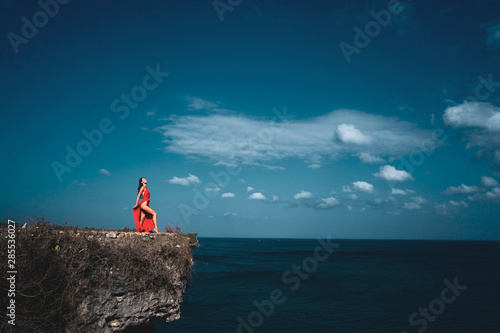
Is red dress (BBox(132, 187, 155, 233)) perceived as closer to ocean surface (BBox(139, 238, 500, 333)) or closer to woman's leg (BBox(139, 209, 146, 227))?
woman's leg (BBox(139, 209, 146, 227))

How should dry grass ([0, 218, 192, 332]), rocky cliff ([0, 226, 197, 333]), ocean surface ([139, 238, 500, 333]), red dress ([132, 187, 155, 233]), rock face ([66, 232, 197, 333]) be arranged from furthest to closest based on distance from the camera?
ocean surface ([139, 238, 500, 333]) < red dress ([132, 187, 155, 233]) < rock face ([66, 232, 197, 333]) < rocky cliff ([0, 226, 197, 333]) < dry grass ([0, 218, 192, 332])

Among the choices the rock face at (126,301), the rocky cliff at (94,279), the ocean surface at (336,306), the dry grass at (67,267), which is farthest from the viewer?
the ocean surface at (336,306)

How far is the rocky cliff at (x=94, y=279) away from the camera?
6949mm

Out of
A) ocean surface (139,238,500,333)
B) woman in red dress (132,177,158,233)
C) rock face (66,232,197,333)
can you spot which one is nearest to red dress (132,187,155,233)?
woman in red dress (132,177,158,233)

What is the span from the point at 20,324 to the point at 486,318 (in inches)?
1281

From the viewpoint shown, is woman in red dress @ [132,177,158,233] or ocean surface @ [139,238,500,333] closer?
woman in red dress @ [132,177,158,233]

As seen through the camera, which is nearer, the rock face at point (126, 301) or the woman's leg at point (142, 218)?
the rock face at point (126, 301)

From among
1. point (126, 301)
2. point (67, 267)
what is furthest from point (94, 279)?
point (126, 301)

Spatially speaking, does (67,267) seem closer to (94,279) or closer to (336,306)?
(94,279)

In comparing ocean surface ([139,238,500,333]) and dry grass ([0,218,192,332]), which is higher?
dry grass ([0,218,192,332])

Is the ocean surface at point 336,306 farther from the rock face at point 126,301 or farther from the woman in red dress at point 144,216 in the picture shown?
the woman in red dress at point 144,216

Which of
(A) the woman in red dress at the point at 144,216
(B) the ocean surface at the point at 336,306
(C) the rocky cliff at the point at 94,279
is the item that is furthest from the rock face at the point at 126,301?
(B) the ocean surface at the point at 336,306

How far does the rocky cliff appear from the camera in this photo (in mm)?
6949

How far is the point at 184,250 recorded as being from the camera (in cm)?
931
